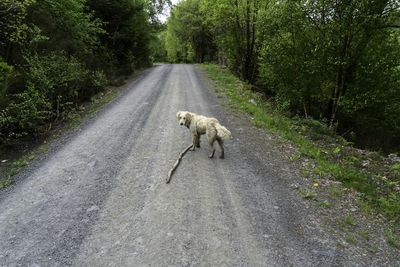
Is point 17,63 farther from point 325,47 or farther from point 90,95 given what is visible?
point 325,47

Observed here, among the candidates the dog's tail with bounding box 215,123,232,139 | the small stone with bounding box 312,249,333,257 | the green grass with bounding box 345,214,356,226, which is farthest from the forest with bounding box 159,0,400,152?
the small stone with bounding box 312,249,333,257

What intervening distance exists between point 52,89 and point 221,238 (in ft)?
34.0

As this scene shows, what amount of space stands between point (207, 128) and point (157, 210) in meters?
2.90

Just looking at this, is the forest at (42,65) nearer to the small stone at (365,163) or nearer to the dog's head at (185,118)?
the dog's head at (185,118)

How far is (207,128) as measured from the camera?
627cm

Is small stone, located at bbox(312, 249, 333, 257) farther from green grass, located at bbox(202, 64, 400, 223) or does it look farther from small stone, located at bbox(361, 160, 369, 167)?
small stone, located at bbox(361, 160, 369, 167)

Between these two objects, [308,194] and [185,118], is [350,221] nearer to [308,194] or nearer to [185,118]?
[308,194]

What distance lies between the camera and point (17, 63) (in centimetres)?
877

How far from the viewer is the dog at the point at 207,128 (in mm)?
6031

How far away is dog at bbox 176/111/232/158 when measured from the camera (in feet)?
19.8

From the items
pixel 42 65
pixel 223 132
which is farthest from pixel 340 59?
pixel 42 65

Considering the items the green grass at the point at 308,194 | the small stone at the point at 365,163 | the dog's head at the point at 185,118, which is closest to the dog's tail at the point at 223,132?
the dog's head at the point at 185,118

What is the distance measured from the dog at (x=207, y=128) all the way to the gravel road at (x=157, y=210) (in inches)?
21.6

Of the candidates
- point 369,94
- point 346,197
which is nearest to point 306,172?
point 346,197
